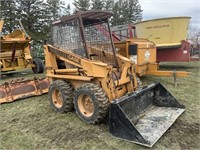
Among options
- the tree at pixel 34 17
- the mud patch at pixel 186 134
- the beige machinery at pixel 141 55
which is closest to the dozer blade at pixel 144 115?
the mud patch at pixel 186 134

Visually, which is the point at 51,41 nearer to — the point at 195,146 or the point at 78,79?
the point at 78,79

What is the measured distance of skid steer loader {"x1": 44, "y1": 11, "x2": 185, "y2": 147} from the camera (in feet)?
10.6

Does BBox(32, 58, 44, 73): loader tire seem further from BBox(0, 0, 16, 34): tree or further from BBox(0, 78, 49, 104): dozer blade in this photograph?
BBox(0, 0, 16, 34): tree

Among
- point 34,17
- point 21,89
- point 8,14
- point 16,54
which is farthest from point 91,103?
point 34,17

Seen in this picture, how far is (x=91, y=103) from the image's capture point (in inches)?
144

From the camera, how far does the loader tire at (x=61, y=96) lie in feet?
13.3

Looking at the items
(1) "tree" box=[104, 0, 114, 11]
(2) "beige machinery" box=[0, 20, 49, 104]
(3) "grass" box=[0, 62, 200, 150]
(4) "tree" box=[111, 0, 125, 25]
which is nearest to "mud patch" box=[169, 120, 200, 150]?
(3) "grass" box=[0, 62, 200, 150]

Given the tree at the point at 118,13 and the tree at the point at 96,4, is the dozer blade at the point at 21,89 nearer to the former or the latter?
the tree at the point at 96,4

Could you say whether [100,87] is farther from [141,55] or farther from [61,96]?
[141,55]

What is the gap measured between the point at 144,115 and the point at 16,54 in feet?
22.9

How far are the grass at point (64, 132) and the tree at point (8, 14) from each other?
1699 cm

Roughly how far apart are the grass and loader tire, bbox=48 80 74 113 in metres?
0.12

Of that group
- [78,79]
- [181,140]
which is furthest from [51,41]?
[181,140]

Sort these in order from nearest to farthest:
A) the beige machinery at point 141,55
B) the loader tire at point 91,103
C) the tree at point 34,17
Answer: the loader tire at point 91,103 < the beige machinery at point 141,55 < the tree at point 34,17
